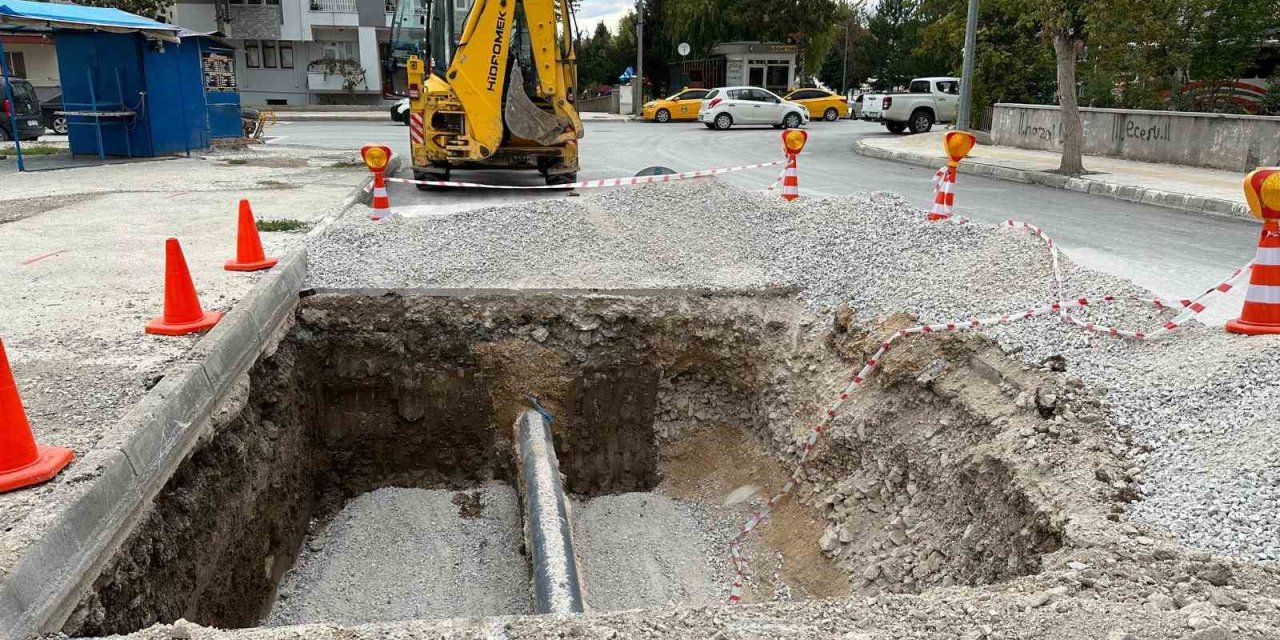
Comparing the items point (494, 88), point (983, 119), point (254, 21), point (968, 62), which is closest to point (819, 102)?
point (983, 119)

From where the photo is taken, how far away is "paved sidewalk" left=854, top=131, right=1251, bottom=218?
11992mm

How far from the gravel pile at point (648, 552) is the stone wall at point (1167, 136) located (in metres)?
13.5

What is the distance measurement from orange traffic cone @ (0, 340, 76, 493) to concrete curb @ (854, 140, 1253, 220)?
11828 mm

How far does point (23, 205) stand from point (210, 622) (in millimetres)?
8375

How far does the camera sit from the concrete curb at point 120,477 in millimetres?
2951

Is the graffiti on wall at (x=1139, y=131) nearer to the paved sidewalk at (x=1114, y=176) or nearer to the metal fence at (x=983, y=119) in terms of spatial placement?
the paved sidewalk at (x=1114, y=176)

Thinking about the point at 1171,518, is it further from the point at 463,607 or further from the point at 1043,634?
the point at 463,607

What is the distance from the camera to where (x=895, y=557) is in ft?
15.4

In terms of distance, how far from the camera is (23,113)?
20.6m

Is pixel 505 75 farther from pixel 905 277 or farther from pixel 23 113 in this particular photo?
pixel 23 113

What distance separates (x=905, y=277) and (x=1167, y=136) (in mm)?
13253

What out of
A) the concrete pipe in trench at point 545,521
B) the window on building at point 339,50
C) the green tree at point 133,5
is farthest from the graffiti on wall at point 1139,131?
the window on building at point 339,50

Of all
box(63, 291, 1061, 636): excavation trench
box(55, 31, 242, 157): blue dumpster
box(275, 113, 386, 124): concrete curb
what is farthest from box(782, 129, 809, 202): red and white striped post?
box(275, 113, 386, 124): concrete curb

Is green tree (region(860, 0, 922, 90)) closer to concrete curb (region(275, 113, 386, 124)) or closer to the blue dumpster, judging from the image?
concrete curb (region(275, 113, 386, 124))
